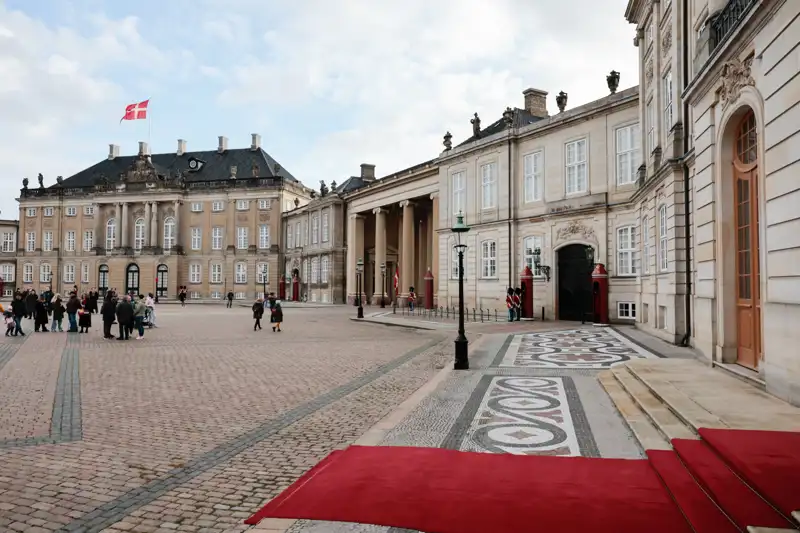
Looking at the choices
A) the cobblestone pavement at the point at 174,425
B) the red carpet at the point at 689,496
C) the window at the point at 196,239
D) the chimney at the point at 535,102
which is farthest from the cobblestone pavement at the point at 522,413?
the window at the point at 196,239

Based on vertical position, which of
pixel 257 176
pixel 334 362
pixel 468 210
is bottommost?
pixel 334 362

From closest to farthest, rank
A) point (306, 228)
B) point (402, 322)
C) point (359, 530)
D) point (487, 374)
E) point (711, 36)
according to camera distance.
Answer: point (359, 530) → point (711, 36) → point (487, 374) → point (402, 322) → point (306, 228)

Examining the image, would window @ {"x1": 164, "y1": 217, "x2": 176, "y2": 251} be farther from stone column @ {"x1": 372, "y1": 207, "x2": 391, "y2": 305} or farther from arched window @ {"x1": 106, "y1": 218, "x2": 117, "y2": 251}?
stone column @ {"x1": 372, "y1": 207, "x2": 391, "y2": 305}

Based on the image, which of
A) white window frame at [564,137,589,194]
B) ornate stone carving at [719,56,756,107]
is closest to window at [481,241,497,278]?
white window frame at [564,137,589,194]

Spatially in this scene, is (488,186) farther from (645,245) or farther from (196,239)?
(196,239)

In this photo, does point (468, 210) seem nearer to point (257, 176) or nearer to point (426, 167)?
point (426, 167)

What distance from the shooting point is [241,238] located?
70.8m

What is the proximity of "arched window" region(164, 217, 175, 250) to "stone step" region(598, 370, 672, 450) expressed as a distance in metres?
70.1

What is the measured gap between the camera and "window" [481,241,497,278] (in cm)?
3300

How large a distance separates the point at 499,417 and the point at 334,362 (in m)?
7.06

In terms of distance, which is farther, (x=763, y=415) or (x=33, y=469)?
(x=763, y=415)

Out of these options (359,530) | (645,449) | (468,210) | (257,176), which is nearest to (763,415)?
(645,449)

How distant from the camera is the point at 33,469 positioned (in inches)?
239

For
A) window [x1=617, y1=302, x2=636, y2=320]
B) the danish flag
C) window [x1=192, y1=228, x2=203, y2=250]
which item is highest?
the danish flag
